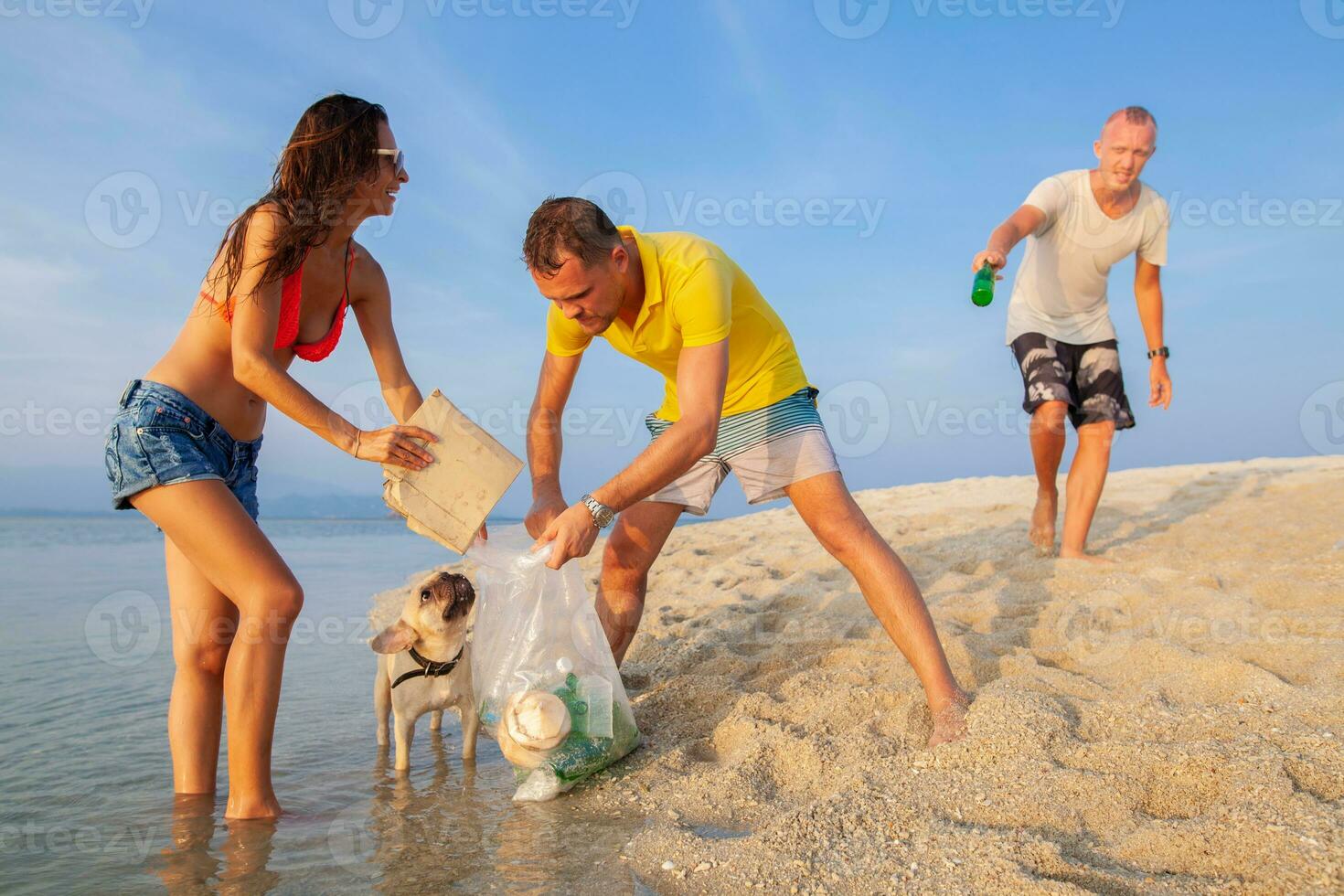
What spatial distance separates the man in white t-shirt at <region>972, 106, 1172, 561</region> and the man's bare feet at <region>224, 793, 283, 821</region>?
4308mm

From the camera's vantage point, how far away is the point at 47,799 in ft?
9.64

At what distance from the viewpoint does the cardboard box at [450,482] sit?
2684 mm

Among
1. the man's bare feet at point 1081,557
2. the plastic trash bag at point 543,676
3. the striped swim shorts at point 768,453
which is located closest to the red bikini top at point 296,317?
the plastic trash bag at point 543,676

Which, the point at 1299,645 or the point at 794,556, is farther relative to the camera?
the point at 794,556

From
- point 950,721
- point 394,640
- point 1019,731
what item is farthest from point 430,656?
point 1019,731

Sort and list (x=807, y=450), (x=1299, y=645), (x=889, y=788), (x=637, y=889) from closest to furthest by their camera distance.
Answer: (x=637, y=889) → (x=889, y=788) → (x=807, y=450) → (x=1299, y=645)

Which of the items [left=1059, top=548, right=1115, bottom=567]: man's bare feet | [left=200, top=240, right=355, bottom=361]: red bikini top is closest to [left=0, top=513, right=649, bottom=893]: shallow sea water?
[left=200, top=240, right=355, bottom=361]: red bikini top

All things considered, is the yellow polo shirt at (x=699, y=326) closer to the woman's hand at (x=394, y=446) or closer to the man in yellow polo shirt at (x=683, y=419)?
the man in yellow polo shirt at (x=683, y=419)

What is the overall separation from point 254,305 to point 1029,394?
14.0 ft

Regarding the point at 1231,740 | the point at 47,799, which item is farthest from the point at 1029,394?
the point at 47,799

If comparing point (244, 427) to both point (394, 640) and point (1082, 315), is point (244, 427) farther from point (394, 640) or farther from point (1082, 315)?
point (1082, 315)

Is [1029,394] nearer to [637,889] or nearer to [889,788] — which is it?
[889,788]

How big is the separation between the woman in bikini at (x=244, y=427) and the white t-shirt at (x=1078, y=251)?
3937mm

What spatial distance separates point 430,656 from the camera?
11.0 feet
